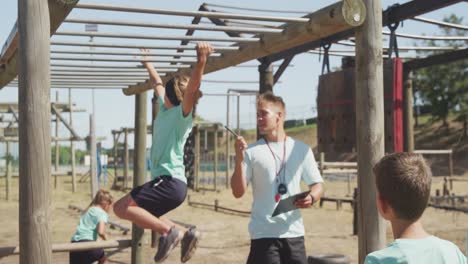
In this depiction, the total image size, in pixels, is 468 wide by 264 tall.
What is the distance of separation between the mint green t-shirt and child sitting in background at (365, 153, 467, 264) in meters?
4.32

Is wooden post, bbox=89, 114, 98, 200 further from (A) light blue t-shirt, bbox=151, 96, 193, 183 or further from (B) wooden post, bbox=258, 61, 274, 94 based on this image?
(A) light blue t-shirt, bbox=151, 96, 193, 183

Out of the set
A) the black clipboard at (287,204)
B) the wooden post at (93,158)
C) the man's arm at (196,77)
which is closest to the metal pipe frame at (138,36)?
the man's arm at (196,77)

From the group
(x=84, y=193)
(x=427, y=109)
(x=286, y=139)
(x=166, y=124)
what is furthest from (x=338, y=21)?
(x=427, y=109)

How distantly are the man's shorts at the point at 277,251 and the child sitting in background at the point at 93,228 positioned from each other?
2.59 m

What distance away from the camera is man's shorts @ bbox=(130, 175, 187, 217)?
12.3 ft

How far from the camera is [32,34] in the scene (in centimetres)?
303

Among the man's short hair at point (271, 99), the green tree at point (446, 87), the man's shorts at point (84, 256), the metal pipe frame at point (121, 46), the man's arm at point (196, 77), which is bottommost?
the man's shorts at point (84, 256)

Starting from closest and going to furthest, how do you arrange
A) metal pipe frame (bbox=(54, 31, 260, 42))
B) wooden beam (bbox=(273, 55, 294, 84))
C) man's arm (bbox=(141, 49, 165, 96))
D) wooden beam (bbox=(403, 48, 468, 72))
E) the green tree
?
metal pipe frame (bbox=(54, 31, 260, 42)) → man's arm (bbox=(141, 49, 165, 96)) → wooden beam (bbox=(403, 48, 468, 72)) → wooden beam (bbox=(273, 55, 294, 84)) → the green tree

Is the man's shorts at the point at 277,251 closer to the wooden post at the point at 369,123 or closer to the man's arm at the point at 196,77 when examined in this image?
the wooden post at the point at 369,123

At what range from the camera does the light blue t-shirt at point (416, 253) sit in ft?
5.77

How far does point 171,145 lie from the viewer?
12.4 ft

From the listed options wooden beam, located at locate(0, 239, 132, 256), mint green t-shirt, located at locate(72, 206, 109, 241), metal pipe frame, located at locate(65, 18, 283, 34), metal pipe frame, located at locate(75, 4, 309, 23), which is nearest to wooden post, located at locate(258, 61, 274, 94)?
mint green t-shirt, located at locate(72, 206, 109, 241)

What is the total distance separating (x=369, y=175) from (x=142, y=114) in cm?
390

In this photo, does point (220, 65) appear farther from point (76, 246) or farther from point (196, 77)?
point (76, 246)
